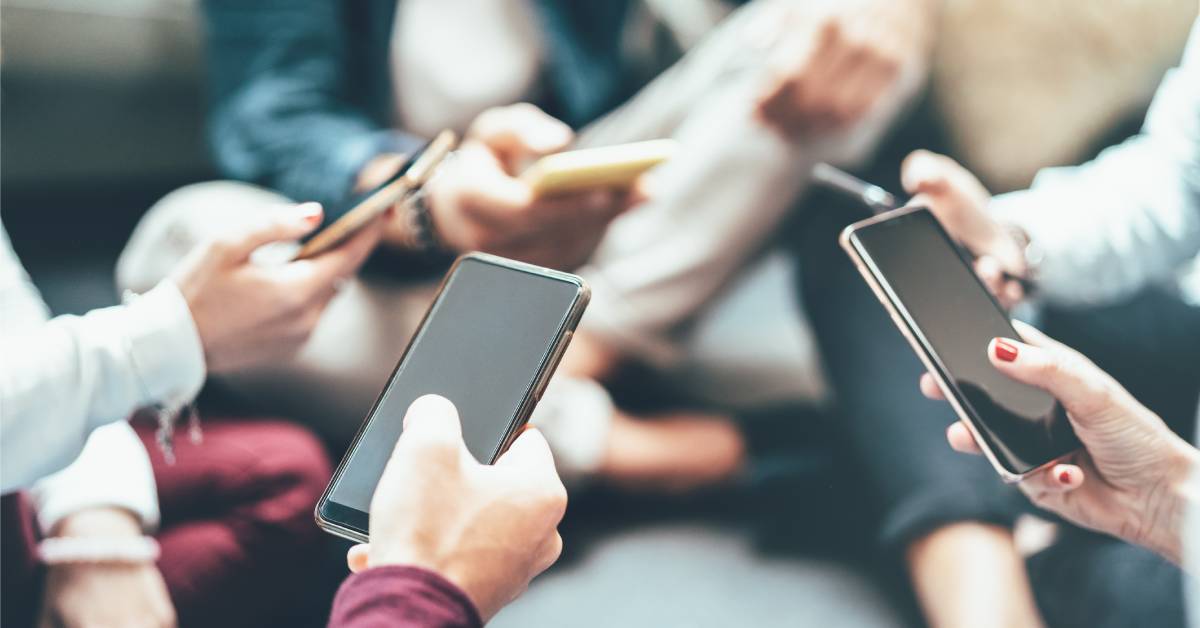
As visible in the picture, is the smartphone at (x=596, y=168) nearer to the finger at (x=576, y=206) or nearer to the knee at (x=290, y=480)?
the finger at (x=576, y=206)

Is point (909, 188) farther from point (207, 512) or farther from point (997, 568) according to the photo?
point (207, 512)

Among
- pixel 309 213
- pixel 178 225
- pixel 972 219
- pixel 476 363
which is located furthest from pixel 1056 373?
pixel 178 225

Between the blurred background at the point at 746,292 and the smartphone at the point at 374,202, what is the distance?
5.8 inches

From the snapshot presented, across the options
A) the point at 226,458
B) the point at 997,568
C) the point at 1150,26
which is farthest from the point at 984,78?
the point at 226,458

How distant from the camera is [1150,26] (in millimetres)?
408

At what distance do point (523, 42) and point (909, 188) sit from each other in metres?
0.28

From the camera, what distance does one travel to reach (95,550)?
1.22 feet

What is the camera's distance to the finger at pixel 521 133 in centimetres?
49

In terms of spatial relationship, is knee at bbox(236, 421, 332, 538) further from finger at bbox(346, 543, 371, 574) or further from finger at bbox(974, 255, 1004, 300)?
finger at bbox(974, 255, 1004, 300)

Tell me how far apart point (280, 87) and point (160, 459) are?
0.91ft

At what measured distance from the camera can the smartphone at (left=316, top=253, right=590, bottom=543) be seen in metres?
0.33

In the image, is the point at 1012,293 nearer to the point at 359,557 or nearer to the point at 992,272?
the point at 992,272

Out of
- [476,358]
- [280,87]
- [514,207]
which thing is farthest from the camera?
[280,87]

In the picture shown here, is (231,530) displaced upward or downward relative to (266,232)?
downward
